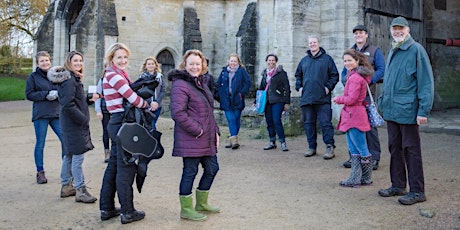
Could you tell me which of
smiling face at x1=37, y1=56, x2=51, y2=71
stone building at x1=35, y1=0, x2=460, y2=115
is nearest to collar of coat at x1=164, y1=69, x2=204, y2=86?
smiling face at x1=37, y1=56, x2=51, y2=71

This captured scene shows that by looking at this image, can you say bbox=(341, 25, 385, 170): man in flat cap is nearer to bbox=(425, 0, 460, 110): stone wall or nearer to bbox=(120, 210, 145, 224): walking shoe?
bbox=(120, 210, 145, 224): walking shoe

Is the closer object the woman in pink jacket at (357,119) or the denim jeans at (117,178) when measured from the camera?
the denim jeans at (117,178)

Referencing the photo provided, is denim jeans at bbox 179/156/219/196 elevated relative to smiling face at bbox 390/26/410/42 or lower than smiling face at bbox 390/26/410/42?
lower

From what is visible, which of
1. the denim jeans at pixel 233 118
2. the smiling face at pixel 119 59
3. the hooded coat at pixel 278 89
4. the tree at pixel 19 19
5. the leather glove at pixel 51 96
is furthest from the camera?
the tree at pixel 19 19

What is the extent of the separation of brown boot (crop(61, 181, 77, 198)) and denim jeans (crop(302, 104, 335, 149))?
4.05m

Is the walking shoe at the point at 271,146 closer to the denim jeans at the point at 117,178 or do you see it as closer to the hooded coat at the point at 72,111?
the hooded coat at the point at 72,111

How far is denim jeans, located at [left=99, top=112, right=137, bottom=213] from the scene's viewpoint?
439cm

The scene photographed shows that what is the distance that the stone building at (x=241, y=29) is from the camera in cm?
1089

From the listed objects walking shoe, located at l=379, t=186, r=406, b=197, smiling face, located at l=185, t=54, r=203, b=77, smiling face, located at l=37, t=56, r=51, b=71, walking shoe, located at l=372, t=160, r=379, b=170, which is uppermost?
smiling face, located at l=37, t=56, r=51, b=71

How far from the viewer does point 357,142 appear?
5.75 meters

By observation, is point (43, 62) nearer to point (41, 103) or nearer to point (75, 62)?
point (41, 103)

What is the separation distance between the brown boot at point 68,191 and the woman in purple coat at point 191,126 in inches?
68.0

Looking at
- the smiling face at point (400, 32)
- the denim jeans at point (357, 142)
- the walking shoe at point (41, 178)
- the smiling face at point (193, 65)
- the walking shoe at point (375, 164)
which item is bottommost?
the walking shoe at point (41, 178)

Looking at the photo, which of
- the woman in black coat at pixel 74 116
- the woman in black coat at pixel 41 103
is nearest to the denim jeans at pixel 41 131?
the woman in black coat at pixel 41 103
